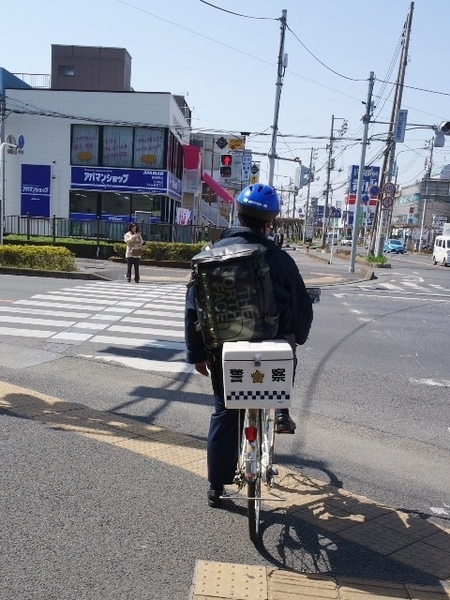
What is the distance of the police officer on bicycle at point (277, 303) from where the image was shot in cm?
361

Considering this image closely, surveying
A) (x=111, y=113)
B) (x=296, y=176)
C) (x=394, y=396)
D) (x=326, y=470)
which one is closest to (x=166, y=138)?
(x=111, y=113)

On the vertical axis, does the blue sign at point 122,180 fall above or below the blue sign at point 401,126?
below

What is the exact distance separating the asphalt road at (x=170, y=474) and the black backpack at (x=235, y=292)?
3.84ft

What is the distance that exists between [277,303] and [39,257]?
18319 mm

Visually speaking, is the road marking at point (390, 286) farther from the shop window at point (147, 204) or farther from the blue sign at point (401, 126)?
the shop window at point (147, 204)

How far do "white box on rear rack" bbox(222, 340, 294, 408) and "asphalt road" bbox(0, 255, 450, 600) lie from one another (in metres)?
0.86

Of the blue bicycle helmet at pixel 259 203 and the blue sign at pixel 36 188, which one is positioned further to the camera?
the blue sign at pixel 36 188

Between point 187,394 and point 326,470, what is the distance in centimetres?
238

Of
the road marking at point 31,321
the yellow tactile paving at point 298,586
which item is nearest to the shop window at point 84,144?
the road marking at point 31,321

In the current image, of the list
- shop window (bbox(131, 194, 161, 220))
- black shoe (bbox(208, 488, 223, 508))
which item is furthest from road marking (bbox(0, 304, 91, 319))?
shop window (bbox(131, 194, 161, 220))

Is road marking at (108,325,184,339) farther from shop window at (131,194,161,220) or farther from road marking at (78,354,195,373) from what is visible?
shop window at (131,194,161,220)

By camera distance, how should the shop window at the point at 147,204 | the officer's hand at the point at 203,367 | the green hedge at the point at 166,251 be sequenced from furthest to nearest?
the shop window at the point at 147,204 < the green hedge at the point at 166,251 < the officer's hand at the point at 203,367

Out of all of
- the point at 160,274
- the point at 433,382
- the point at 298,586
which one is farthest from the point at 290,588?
the point at 160,274

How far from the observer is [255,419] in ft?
11.5
